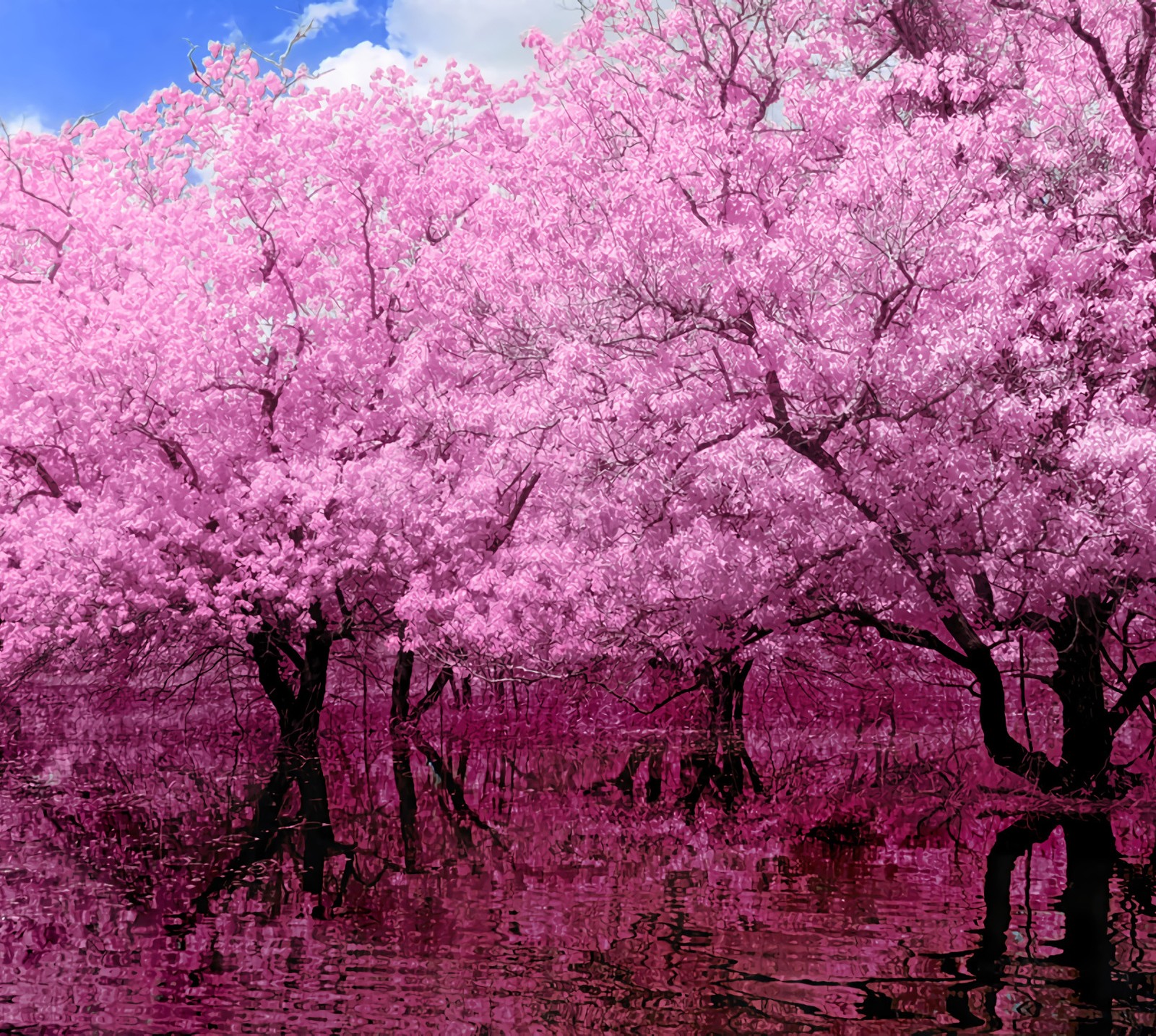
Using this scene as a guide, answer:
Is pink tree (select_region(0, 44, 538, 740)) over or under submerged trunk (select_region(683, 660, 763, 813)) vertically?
over

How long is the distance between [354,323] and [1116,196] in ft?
38.1

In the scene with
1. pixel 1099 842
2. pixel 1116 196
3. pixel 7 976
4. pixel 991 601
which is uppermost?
pixel 1116 196

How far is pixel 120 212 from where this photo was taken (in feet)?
72.1

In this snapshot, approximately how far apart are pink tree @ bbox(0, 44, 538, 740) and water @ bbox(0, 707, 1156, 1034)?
3.51 m

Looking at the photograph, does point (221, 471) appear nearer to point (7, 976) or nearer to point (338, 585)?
point (338, 585)

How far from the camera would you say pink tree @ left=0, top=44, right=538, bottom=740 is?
1814cm

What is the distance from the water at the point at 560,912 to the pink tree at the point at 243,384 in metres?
3.51

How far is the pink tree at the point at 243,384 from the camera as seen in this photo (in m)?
18.1

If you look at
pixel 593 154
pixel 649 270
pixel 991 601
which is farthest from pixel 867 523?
pixel 593 154

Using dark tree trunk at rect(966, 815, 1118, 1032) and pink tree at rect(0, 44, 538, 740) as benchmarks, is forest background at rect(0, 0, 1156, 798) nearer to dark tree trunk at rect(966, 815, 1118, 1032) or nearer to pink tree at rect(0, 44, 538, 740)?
pink tree at rect(0, 44, 538, 740)

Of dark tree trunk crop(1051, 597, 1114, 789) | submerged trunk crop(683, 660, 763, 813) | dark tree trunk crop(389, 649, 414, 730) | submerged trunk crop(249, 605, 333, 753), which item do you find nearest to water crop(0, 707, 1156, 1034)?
submerged trunk crop(683, 660, 763, 813)

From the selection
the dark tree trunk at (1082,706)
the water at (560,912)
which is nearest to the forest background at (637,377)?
the dark tree trunk at (1082,706)

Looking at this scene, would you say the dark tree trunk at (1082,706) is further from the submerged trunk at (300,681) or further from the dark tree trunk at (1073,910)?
the submerged trunk at (300,681)

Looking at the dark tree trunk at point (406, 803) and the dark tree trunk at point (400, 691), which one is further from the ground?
the dark tree trunk at point (400, 691)
